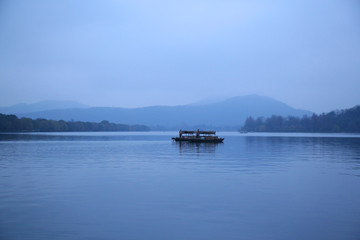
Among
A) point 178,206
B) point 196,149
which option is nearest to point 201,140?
point 196,149

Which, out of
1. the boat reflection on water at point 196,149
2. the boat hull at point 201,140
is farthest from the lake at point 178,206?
the boat hull at point 201,140

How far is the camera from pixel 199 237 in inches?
480

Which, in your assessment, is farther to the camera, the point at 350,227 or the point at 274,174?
the point at 274,174

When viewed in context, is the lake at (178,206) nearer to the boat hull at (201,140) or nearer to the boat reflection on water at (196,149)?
the boat reflection on water at (196,149)

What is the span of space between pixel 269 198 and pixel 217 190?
3.40m

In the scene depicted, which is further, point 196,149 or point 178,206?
point 196,149

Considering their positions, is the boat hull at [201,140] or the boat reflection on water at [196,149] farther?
the boat hull at [201,140]

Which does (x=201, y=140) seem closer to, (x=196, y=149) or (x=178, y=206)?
(x=196, y=149)

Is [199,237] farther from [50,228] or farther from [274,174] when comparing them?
[274,174]

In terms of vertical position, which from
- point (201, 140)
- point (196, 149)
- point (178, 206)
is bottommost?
point (178, 206)

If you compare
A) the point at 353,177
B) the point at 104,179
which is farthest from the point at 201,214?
the point at 353,177

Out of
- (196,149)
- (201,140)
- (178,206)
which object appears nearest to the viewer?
(178,206)

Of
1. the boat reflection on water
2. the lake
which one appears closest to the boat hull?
the boat reflection on water

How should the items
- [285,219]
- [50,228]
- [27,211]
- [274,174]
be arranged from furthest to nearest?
[274,174], [27,211], [285,219], [50,228]
